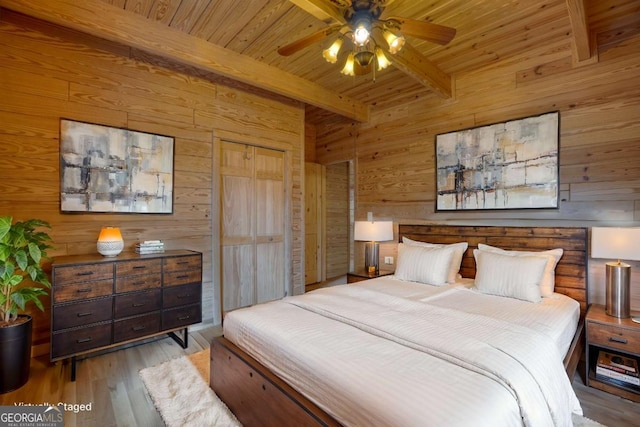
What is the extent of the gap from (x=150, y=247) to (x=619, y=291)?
155 inches

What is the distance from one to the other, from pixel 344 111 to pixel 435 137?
1277 millimetres

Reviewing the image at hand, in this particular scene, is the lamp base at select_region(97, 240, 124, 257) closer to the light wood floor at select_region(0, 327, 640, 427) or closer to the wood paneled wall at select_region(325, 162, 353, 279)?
the light wood floor at select_region(0, 327, 640, 427)

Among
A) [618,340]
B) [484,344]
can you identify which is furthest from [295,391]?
[618,340]

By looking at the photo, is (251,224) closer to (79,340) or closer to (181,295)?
(181,295)

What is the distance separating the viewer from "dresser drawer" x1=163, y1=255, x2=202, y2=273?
9.16ft

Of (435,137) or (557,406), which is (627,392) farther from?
(435,137)

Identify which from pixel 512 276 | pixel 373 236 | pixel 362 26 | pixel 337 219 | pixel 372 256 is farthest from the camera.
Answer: pixel 337 219

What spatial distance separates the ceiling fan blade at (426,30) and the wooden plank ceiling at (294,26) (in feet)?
0.60

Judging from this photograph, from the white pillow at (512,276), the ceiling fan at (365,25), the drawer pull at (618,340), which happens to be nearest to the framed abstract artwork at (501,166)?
the white pillow at (512,276)

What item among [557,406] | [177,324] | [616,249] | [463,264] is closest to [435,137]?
[463,264]

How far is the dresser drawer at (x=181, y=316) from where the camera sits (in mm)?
2785

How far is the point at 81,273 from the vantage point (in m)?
2.34

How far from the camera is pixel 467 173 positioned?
3367mm

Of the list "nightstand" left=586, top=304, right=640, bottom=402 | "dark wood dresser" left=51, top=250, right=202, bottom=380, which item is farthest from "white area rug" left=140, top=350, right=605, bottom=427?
"nightstand" left=586, top=304, right=640, bottom=402
